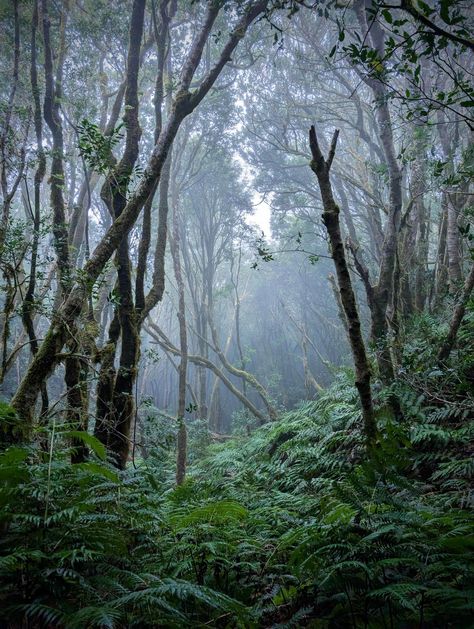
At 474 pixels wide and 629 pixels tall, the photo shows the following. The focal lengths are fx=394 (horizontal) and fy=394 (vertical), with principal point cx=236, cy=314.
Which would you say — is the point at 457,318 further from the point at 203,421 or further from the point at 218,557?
the point at 203,421

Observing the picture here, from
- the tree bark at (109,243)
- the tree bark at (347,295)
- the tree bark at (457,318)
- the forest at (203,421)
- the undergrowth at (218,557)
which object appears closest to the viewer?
the undergrowth at (218,557)

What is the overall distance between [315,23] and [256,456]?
12.3 metres

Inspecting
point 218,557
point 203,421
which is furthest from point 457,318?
point 203,421

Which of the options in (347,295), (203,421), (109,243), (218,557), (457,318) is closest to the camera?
(218,557)

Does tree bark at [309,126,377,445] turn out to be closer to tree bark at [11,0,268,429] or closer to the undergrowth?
the undergrowth

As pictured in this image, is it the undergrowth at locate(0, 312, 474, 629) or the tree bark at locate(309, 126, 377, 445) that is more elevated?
the tree bark at locate(309, 126, 377, 445)

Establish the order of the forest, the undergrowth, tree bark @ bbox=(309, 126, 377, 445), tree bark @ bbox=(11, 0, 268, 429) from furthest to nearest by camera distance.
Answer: tree bark @ bbox=(11, 0, 268, 429) < tree bark @ bbox=(309, 126, 377, 445) < the forest < the undergrowth

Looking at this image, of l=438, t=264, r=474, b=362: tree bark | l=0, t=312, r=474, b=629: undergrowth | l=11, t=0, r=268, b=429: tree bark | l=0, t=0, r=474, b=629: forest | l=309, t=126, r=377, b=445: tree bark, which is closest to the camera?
l=0, t=312, r=474, b=629: undergrowth

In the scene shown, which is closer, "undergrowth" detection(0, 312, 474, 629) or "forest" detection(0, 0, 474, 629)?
→ "undergrowth" detection(0, 312, 474, 629)

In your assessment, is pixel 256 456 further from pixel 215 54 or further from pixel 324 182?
pixel 215 54

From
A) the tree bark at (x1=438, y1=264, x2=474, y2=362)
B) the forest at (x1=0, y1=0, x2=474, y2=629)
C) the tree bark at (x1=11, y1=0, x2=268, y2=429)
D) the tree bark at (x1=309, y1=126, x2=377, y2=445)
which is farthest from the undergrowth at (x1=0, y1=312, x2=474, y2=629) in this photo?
the tree bark at (x1=438, y1=264, x2=474, y2=362)

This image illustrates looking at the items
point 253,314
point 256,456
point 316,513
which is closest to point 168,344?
point 256,456

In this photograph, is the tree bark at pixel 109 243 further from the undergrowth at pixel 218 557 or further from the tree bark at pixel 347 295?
the tree bark at pixel 347 295

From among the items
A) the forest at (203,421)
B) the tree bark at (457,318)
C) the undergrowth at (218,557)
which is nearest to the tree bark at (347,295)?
the forest at (203,421)
